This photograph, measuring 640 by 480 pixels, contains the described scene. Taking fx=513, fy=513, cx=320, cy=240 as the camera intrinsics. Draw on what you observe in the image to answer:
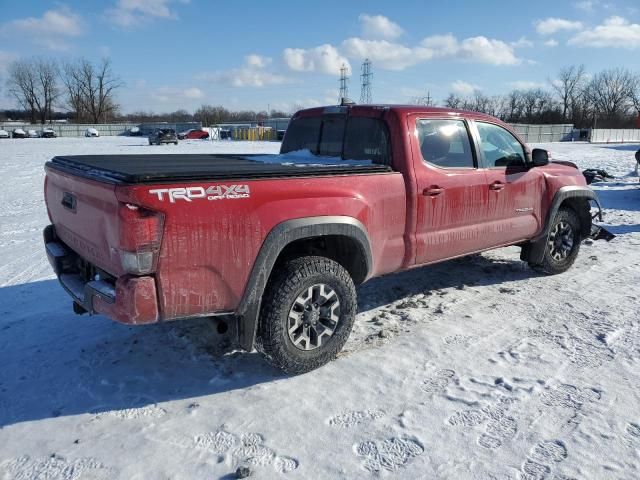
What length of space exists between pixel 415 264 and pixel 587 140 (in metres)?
59.1

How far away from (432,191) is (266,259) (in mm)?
1689

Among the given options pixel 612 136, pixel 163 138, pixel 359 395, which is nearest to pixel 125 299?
pixel 359 395

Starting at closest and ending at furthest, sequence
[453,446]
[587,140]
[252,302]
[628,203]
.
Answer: [453,446] < [252,302] < [628,203] < [587,140]

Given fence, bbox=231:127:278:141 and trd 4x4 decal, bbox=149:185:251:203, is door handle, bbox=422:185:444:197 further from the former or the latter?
fence, bbox=231:127:278:141

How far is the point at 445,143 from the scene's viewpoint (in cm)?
453

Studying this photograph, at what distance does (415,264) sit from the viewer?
433cm

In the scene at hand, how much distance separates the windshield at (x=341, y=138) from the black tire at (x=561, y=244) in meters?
2.50

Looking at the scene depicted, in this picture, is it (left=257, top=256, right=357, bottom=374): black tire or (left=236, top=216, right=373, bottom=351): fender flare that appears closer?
(left=236, top=216, right=373, bottom=351): fender flare

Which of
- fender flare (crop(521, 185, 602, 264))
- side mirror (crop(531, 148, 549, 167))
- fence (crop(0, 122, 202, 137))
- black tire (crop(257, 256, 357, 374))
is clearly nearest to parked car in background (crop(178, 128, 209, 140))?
fence (crop(0, 122, 202, 137))

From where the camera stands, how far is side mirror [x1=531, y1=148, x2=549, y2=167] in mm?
5103

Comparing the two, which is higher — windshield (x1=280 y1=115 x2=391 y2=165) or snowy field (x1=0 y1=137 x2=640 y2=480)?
windshield (x1=280 y1=115 x2=391 y2=165)

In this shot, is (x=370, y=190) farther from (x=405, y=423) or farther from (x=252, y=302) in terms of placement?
(x=405, y=423)

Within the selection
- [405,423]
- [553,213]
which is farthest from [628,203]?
[405,423]

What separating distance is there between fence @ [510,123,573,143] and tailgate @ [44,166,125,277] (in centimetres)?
5361
